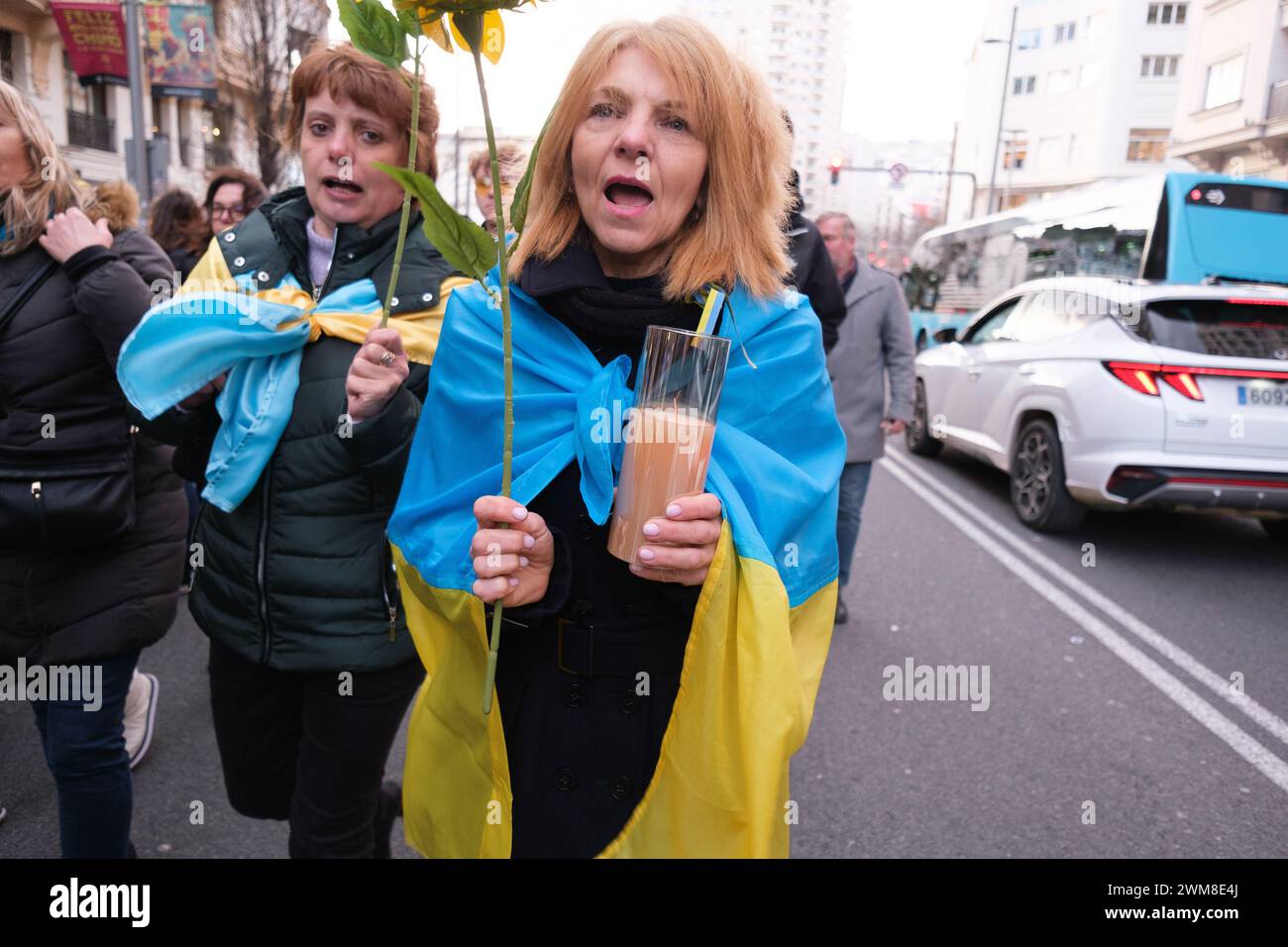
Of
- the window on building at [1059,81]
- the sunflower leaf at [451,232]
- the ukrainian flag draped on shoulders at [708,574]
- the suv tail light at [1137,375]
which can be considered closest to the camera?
the sunflower leaf at [451,232]

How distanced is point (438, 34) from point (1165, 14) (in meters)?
54.5

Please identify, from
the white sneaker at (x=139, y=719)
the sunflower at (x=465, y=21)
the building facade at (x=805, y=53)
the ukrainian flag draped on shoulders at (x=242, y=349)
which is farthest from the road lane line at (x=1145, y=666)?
the building facade at (x=805, y=53)

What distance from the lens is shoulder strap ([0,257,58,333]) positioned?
2338 millimetres

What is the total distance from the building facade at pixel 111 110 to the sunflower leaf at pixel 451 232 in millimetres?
11572

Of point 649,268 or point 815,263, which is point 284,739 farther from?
point 815,263

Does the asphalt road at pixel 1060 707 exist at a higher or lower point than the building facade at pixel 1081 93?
lower

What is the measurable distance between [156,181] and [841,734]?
1165cm

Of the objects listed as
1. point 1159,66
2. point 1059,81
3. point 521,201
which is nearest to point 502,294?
point 521,201

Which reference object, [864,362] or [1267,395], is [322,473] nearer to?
[864,362]

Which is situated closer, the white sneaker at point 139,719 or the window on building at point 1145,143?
the white sneaker at point 139,719

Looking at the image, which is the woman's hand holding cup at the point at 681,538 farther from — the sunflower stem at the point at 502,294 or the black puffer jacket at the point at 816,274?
the black puffer jacket at the point at 816,274

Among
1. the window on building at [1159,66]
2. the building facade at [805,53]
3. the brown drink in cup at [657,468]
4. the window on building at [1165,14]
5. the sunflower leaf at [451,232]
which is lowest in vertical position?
the brown drink in cup at [657,468]

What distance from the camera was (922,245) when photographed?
1934cm

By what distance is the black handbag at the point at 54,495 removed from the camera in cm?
235
